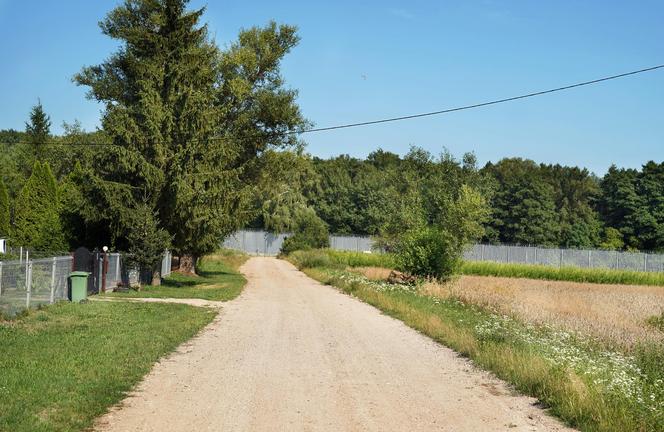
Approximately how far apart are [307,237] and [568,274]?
35730mm

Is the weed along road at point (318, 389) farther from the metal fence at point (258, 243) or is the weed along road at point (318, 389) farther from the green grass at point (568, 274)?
the metal fence at point (258, 243)

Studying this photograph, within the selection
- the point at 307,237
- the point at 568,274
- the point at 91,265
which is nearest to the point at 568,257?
the point at 568,274

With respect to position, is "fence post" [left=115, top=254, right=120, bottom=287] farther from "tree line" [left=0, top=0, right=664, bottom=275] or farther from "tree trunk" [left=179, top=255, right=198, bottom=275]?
"tree trunk" [left=179, top=255, right=198, bottom=275]

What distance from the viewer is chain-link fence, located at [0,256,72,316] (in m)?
16.3

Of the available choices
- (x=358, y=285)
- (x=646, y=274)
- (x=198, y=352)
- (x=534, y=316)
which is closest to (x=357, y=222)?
(x=646, y=274)

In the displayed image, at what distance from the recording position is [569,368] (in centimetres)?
1003

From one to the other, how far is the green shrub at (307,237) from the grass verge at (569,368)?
65.8 m

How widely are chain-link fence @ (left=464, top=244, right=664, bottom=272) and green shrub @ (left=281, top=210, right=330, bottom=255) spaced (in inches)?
882

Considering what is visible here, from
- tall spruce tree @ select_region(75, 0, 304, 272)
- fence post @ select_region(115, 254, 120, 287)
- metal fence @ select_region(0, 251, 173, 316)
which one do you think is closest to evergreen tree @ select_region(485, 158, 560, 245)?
tall spruce tree @ select_region(75, 0, 304, 272)

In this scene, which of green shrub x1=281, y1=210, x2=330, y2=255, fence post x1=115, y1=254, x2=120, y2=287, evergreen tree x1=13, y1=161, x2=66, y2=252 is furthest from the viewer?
green shrub x1=281, y1=210, x2=330, y2=255

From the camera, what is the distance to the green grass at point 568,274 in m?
58.8

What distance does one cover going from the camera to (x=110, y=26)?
3800 cm

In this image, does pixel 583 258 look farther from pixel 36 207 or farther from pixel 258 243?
Answer: pixel 36 207

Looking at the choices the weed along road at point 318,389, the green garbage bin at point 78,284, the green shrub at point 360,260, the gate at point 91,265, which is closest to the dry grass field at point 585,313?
the weed along road at point 318,389
